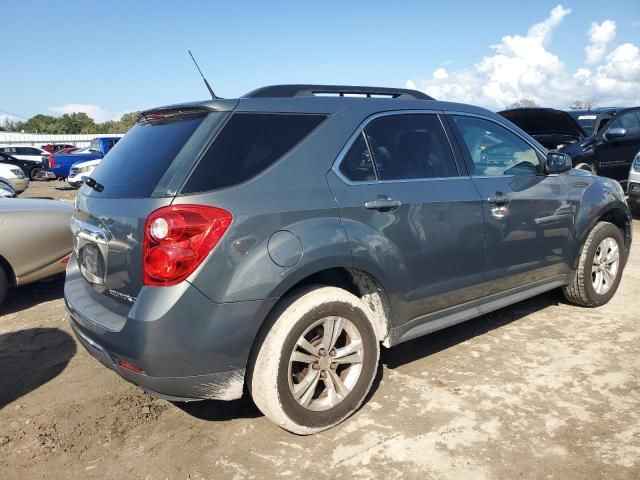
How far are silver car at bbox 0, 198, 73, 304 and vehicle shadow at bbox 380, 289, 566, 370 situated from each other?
10.9ft

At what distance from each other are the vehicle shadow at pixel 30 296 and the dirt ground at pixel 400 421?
116 centimetres

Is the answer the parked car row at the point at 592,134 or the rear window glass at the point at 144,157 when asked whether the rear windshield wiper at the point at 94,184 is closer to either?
the rear window glass at the point at 144,157

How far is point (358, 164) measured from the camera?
2.87 m

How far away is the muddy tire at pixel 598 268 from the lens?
4.25m

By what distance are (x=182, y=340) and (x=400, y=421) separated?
1301mm

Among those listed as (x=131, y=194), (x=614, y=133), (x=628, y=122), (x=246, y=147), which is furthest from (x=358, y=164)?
(x=628, y=122)

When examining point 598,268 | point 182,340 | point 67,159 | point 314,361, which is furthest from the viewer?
point 67,159

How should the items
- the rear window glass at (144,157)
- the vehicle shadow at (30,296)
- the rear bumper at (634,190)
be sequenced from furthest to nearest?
the rear bumper at (634,190) → the vehicle shadow at (30,296) → the rear window glass at (144,157)

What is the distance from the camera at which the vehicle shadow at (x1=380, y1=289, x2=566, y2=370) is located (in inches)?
144

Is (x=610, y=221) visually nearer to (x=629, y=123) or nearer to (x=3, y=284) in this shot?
(x=3, y=284)

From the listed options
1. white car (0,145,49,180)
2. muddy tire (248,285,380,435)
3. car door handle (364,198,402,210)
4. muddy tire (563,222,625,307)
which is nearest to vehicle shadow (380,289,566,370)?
muddy tire (563,222,625,307)

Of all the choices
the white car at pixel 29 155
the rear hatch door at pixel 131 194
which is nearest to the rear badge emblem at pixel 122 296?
the rear hatch door at pixel 131 194

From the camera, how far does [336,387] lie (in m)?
2.78

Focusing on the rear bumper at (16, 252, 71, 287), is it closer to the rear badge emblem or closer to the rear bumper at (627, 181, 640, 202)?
the rear badge emblem
